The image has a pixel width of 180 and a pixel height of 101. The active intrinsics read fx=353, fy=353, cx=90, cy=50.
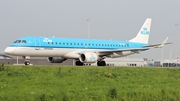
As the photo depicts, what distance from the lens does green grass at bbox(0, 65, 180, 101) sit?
17.0m

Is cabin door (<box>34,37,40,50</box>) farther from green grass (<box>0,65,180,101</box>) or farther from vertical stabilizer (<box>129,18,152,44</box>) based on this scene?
vertical stabilizer (<box>129,18,152,44</box>)

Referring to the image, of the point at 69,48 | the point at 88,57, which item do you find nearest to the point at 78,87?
the point at 88,57

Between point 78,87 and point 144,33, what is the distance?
34501mm

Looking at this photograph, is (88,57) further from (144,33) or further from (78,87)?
(78,87)

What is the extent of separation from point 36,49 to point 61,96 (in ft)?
74.5

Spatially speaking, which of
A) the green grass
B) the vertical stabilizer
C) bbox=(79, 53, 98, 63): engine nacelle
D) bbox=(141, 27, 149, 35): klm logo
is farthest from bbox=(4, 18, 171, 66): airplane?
the green grass

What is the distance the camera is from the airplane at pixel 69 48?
127 feet

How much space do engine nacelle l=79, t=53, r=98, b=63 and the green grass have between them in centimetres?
1525

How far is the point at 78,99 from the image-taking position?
17125mm

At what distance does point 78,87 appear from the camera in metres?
19.9

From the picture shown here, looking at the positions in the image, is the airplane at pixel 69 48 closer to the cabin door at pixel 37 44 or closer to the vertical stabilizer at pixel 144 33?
the cabin door at pixel 37 44

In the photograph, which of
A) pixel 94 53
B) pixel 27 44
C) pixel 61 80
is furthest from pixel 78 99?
pixel 94 53

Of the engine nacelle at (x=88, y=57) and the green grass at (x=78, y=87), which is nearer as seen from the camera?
the green grass at (x=78, y=87)

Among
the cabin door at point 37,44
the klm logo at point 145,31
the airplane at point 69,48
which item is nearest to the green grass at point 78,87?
the airplane at point 69,48
